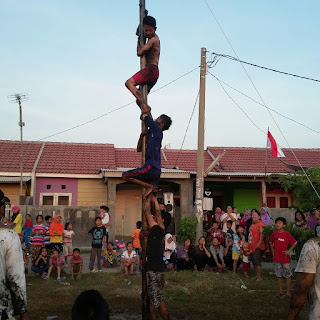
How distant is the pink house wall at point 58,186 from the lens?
1944cm

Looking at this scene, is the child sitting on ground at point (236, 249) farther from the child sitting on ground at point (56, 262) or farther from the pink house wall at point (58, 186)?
the pink house wall at point (58, 186)

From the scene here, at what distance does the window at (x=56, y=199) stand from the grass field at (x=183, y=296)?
30.7ft

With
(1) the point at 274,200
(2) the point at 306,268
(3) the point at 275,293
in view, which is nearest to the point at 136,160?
(1) the point at 274,200

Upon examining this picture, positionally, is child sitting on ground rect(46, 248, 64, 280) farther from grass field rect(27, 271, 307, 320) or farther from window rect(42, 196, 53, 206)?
window rect(42, 196, 53, 206)

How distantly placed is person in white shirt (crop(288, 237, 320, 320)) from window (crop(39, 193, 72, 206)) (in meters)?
17.1

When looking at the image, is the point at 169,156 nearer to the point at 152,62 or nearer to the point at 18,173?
the point at 18,173

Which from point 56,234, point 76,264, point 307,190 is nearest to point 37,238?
point 56,234

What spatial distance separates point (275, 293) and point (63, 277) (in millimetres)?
5200

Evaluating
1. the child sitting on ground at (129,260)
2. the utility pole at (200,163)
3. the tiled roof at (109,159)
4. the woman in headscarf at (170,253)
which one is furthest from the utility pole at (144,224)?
the tiled roof at (109,159)

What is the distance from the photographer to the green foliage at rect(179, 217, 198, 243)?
1424 centimetres

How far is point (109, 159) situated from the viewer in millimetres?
21141

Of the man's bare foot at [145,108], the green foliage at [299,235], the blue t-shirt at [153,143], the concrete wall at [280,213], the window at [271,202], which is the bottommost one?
the green foliage at [299,235]

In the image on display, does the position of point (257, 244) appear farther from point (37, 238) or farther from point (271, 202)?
point (271, 202)

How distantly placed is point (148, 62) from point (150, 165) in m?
1.54
